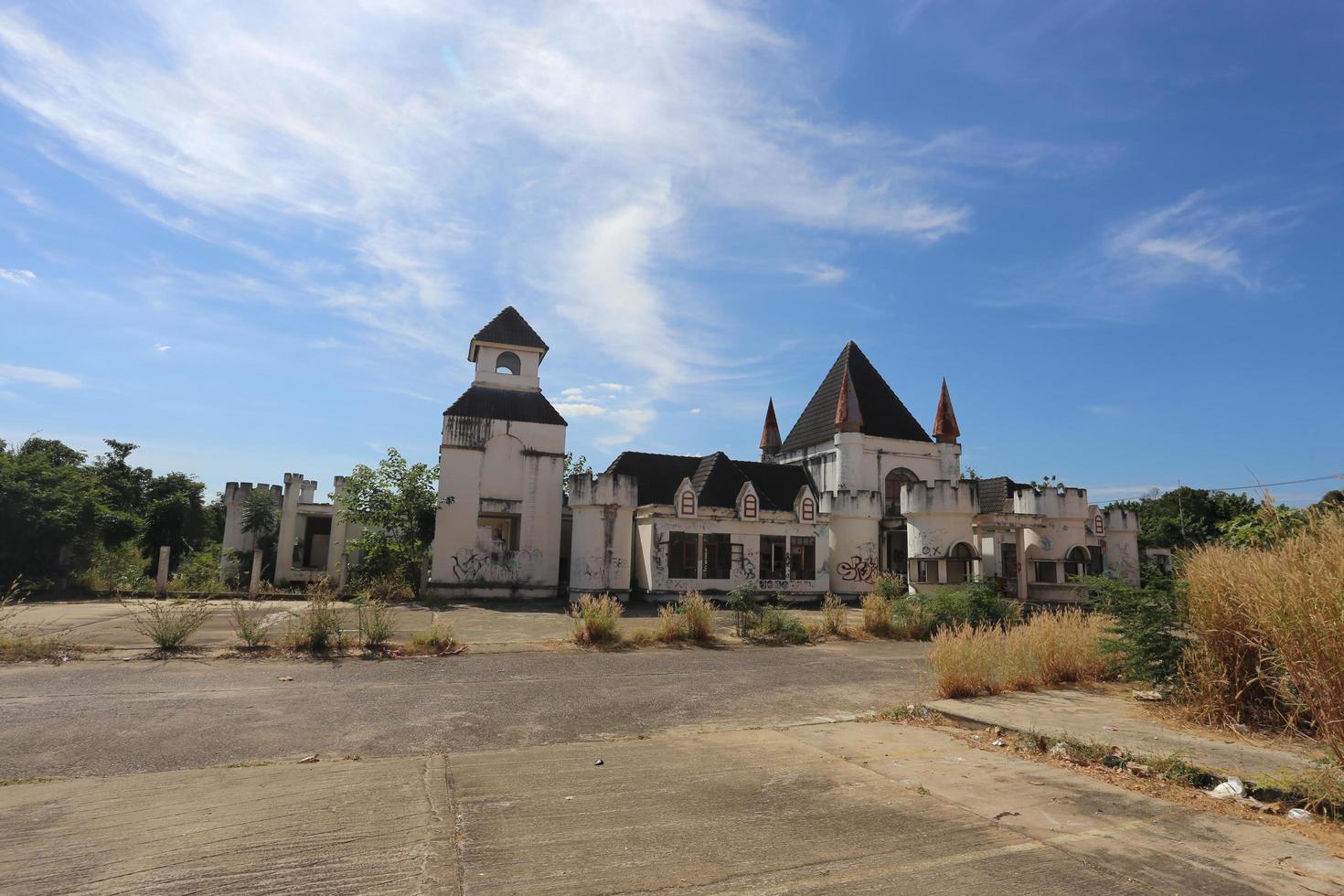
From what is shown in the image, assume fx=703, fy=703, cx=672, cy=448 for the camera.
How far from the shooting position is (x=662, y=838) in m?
4.17

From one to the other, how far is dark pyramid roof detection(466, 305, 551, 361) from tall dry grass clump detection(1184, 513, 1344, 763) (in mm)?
25951

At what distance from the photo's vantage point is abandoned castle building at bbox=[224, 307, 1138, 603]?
2488 cm

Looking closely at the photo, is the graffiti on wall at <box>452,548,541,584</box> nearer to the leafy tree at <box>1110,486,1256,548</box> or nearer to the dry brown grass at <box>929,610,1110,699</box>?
the dry brown grass at <box>929,610,1110,699</box>

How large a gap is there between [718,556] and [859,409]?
11.6 metres

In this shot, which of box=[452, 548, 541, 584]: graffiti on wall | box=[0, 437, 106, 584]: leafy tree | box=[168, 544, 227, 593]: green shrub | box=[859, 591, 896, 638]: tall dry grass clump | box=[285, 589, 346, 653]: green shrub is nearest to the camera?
box=[285, 589, 346, 653]: green shrub

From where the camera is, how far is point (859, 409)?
107ft

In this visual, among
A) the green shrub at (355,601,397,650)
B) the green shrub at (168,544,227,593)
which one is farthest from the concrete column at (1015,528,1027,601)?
the green shrub at (168,544,227,593)

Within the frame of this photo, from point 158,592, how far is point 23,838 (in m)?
21.7

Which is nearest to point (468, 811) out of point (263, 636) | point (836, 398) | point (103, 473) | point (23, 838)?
point (23, 838)

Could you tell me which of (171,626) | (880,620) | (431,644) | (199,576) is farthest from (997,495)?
(199,576)

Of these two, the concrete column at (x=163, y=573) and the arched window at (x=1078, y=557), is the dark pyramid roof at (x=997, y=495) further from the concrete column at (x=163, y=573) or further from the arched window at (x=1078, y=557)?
the concrete column at (x=163, y=573)

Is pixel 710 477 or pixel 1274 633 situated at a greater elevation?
pixel 710 477

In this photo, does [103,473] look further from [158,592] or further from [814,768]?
[814,768]

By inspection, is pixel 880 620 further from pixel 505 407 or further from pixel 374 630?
pixel 505 407
